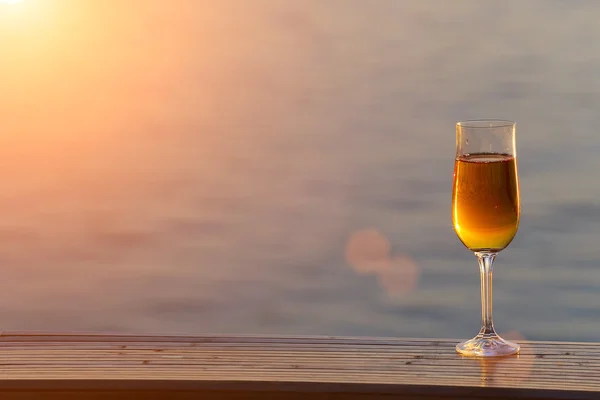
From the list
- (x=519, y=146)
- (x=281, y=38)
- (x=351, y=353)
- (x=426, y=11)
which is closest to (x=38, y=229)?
(x=519, y=146)

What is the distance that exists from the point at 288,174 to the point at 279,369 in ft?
14.1

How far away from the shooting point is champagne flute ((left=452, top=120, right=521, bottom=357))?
3.89 feet

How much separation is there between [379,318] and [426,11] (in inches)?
324

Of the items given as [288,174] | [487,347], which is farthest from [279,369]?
[288,174]

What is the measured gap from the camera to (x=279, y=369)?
1074 millimetres

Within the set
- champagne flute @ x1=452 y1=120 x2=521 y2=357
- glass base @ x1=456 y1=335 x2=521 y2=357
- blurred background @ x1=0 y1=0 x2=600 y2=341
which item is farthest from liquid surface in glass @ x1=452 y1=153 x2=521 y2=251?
blurred background @ x1=0 y1=0 x2=600 y2=341

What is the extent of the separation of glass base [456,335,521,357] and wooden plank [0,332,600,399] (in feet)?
0.04

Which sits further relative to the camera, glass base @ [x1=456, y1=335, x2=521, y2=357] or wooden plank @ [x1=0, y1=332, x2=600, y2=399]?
glass base @ [x1=456, y1=335, x2=521, y2=357]

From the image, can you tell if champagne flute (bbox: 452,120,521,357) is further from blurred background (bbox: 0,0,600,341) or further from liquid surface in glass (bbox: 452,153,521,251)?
blurred background (bbox: 0,0,600,341)

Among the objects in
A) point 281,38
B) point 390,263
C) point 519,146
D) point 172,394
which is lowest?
point 172,394

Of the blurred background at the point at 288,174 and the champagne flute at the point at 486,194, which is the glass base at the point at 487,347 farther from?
the blurred background at the point at 288,174

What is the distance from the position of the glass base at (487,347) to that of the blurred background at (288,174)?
1.88 metres

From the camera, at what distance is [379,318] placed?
3486mm

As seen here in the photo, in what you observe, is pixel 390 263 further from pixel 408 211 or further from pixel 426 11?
pixel 426 11
